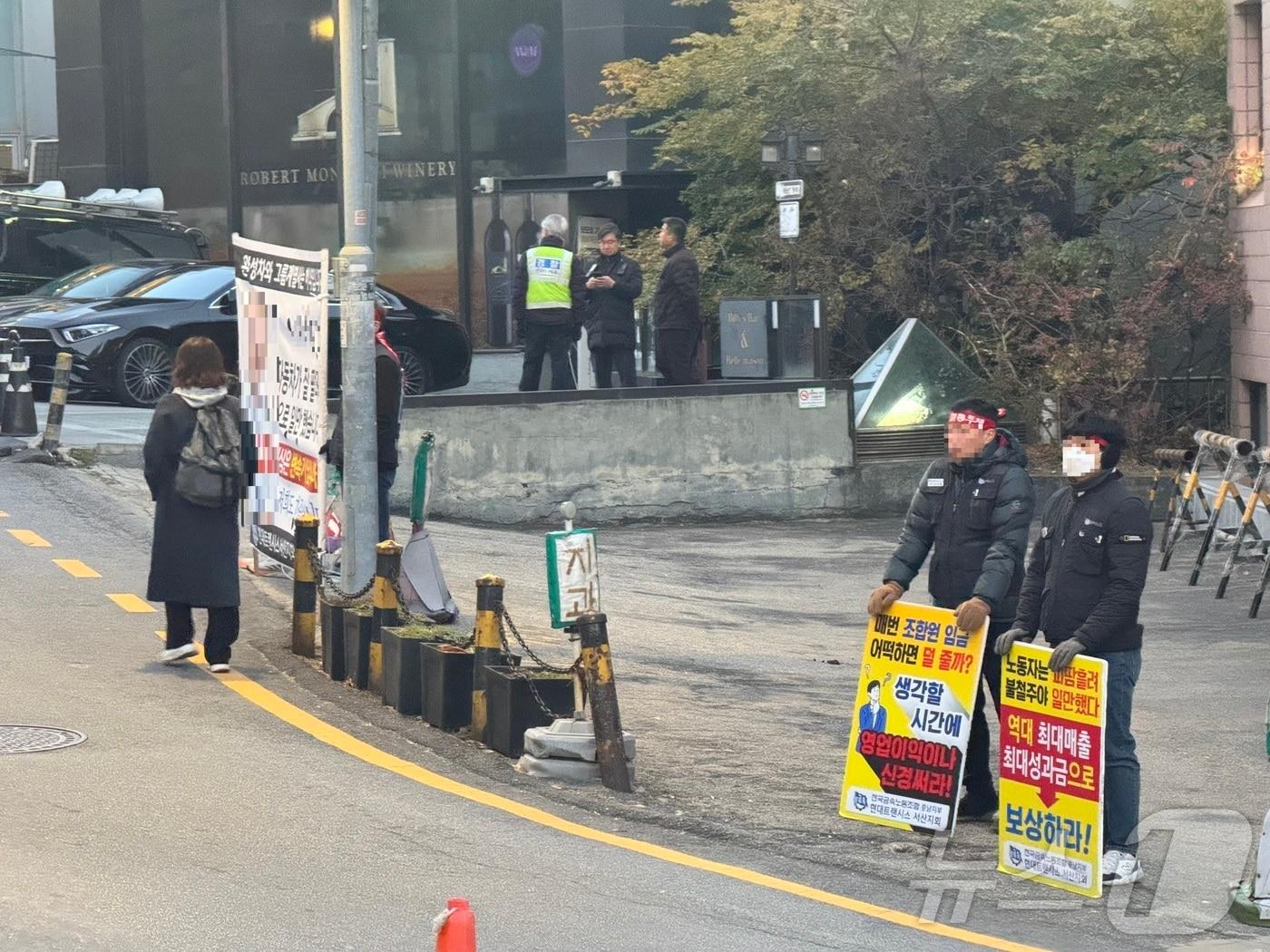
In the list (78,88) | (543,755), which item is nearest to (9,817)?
(543,755)

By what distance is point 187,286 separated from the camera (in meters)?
21.8

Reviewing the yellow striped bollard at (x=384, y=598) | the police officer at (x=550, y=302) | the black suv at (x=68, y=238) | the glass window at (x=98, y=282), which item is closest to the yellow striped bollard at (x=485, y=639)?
the yellow striped bollard at (x=384, y=598)

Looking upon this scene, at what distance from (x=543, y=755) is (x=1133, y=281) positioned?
1594 cm

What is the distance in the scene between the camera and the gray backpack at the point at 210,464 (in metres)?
10.5

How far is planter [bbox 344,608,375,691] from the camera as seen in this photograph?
10469 millimetres

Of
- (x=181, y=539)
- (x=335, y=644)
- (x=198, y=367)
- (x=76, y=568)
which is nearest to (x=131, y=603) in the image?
(x=76, y=568)

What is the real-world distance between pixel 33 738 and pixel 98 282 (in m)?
14.2

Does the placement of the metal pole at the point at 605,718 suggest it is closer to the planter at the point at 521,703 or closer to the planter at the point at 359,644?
the planter at the point at 521,703

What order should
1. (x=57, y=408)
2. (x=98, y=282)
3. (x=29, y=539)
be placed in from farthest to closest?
(x=98, y=282) < (x=57, y=408) < (x=29, y=539)

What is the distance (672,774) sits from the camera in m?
9.17

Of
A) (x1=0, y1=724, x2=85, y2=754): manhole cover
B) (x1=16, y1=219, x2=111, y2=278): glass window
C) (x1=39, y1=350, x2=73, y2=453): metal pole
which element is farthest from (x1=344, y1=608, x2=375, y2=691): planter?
(x1=16, y1=219, x2=111, y2=278): glass window

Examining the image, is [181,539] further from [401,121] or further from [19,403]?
[401,121]

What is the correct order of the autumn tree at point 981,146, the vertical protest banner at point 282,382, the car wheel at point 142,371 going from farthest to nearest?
the autumn tree at point 981,146, the car wheel at point 142,371, the vertical protest banner at point 282,382

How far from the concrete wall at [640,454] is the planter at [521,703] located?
10004 millimetres
